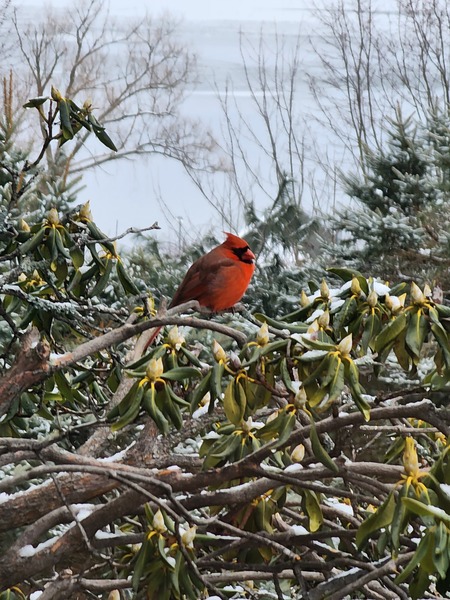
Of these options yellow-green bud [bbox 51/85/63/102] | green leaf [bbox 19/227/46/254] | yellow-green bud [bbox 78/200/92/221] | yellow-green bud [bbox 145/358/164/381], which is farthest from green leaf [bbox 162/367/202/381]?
yellow-green bud [bbox 51/85/63/102]

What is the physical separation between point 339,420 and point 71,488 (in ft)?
1.77

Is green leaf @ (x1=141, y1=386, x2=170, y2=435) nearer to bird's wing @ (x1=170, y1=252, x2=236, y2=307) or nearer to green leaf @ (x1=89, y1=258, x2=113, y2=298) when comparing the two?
green leaf @ (x1=89, y1=258, x2=113, y2=298)

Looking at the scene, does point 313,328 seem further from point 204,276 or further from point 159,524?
A: point 204,276

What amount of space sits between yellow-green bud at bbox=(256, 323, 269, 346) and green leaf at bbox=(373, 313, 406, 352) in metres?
0.16

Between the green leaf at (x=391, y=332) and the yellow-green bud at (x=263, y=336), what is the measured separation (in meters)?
0.16

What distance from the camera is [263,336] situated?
57.2 inches

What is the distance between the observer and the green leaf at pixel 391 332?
1.41 metres

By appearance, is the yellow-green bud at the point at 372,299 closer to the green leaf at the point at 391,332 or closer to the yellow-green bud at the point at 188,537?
the green leaf at the point at 391,332

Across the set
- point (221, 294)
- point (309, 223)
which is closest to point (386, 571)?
point (221, 294)

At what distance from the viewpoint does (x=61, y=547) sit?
176cm

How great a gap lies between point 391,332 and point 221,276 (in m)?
1.42

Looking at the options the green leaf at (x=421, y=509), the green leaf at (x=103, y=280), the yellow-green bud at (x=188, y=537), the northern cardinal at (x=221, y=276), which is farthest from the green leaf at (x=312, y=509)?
the northern cardinal at (x=221, y=276)

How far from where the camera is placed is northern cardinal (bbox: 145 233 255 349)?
280 centimetres

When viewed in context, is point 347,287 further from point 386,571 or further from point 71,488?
point 71,488
